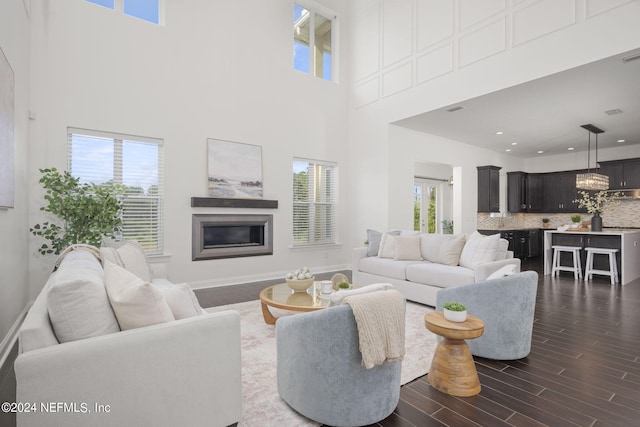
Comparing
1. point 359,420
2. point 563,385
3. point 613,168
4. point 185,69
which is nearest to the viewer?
point 359,420

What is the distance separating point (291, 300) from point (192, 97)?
3.92 m

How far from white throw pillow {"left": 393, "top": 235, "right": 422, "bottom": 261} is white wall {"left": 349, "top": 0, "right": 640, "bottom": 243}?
168 cm

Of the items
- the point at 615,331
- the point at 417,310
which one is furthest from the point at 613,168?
the point at 417,310

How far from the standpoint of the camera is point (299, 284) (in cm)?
356

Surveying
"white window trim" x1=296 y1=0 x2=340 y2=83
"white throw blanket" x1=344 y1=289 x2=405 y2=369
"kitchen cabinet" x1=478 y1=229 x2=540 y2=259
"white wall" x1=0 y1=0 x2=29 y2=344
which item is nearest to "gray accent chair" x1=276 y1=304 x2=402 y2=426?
"white throw blanket" x1=344 y1=289 x2=405 y2=369

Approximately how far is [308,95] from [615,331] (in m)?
5.93

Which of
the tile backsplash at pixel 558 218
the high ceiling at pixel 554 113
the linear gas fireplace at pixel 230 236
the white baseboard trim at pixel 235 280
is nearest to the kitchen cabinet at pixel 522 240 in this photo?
the tile backsplash at pixel 558 218

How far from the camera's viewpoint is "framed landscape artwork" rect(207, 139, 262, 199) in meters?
5.58

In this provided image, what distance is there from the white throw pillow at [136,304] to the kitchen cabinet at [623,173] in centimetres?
1040

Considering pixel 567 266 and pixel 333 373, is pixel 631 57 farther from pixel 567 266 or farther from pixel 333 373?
pixel 333 373

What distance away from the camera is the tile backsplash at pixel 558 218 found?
8.42 metres

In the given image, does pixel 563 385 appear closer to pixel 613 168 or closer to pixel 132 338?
pixel 132 338

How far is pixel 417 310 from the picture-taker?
412 cm

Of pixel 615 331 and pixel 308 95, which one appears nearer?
pixel 615 331
